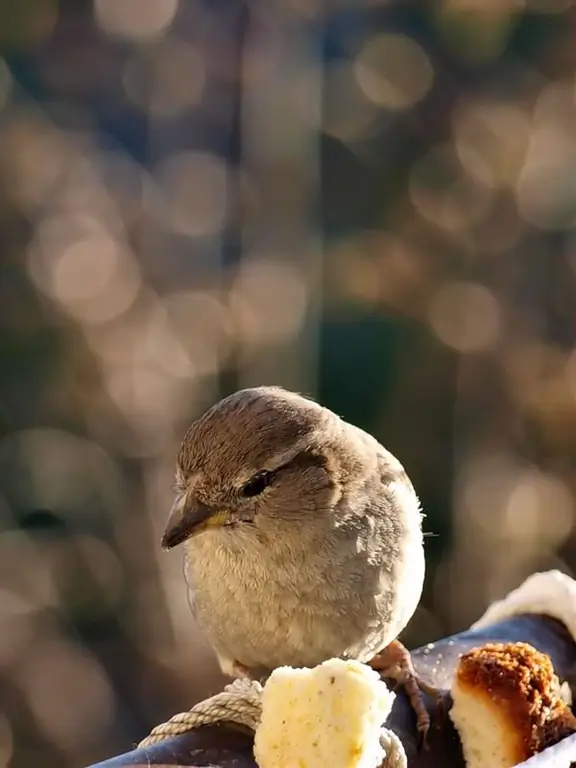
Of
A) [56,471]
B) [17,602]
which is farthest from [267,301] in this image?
[17,602]

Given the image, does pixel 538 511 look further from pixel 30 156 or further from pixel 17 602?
pixel 30 156

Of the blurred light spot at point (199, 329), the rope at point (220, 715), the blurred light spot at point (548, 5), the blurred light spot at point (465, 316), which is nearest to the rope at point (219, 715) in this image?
the rope at point (220, 715)

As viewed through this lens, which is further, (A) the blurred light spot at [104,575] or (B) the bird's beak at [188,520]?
(A) the blurred light spot at [104,575]

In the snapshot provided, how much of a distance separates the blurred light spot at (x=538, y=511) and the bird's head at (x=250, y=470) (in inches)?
101

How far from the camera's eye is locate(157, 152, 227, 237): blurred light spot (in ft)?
11.7

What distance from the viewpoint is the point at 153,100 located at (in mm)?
3521

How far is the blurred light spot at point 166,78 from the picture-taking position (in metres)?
3.47

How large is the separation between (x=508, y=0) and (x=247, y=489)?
2898 mm

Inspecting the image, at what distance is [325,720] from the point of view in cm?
108

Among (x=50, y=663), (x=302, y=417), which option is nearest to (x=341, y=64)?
(x=50, y=663)

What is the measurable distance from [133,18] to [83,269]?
0.78 meters

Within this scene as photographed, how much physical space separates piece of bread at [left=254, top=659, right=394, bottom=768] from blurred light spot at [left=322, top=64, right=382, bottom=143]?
2829 millimetres

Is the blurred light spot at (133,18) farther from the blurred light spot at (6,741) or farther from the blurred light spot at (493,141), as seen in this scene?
the blurred light spot at (6,741)

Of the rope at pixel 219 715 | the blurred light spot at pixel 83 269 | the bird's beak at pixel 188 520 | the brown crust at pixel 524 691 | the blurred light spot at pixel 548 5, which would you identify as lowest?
the blurred light spot at pixel 83 269
